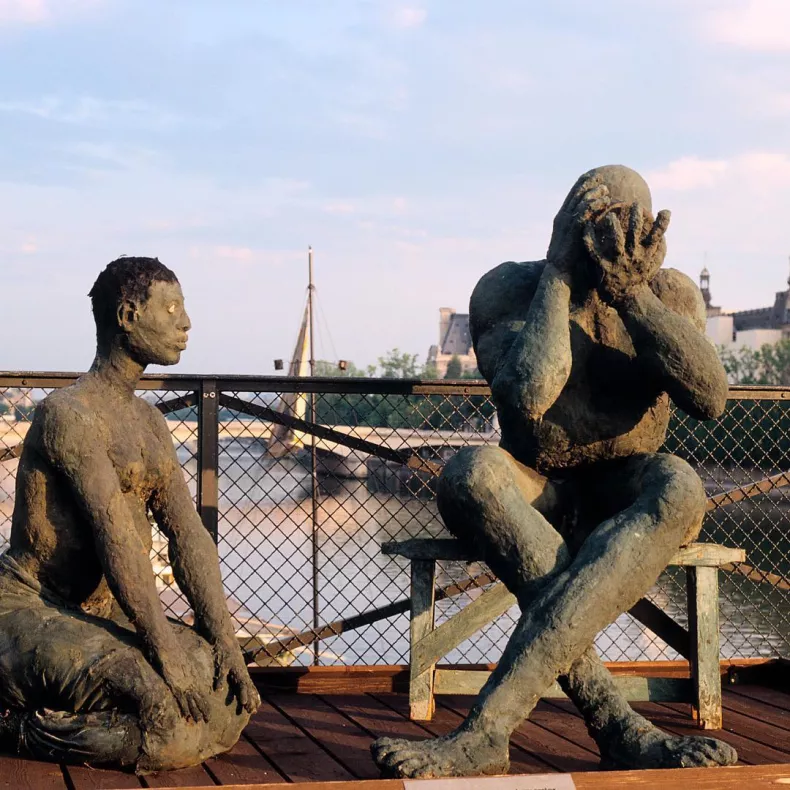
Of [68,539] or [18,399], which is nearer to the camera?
[68,539]

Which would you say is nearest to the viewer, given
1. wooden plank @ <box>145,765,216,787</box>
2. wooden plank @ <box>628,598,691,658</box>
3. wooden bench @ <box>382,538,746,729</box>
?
wooden plank @ <box>145,765,216,787</box>

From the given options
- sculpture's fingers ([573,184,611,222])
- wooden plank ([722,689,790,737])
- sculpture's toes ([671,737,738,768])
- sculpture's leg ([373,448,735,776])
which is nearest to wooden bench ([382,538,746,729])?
wooden plank ([722,689,790,737])

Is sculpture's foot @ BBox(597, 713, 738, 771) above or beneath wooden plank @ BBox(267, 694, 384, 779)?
above

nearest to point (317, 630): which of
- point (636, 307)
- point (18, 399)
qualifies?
point (18, 399)

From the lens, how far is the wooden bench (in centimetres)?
404

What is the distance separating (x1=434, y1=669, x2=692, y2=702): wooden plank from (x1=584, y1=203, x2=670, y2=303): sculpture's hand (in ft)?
4.55

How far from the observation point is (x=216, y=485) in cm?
484

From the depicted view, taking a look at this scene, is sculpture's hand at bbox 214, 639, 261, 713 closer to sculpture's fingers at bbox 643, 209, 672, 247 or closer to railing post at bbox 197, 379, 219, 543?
railing post at bbox 197, 379, 219, 543

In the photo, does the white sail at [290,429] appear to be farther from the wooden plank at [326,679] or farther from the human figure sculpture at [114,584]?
the human figure sculpture at [114,584]

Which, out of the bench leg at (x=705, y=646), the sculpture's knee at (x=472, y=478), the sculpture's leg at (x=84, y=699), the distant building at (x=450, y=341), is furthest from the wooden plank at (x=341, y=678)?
the distant building at (x=450, y=341)

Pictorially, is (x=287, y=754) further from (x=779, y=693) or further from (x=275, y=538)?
(x=275, y=538)

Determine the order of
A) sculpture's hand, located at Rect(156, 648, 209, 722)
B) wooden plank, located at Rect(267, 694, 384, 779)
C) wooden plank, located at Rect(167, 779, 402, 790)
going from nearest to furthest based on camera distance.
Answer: wooden plank, located at Rect(167, 779, 402, 790), sculpture's hand, located at Rect(156, 648, 209, 722), wooden plank, located at Rect(267, 694, 384, 779)

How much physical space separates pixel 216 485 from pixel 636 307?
1958 mm

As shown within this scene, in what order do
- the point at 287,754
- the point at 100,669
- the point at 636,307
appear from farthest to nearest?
1. the point at 636,307
2. the point at 287,754
3. the point at 100,669
